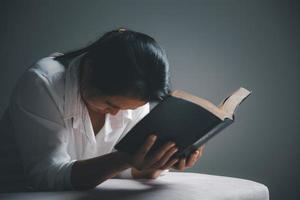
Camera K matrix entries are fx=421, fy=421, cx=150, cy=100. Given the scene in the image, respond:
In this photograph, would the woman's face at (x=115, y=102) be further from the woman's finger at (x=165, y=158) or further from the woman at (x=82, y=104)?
the woman's finger at (x=165, y=158)

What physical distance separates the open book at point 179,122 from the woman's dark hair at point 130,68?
110mm

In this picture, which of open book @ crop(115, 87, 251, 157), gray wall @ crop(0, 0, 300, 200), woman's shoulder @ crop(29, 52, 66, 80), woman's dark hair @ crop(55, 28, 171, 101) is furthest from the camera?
gray wall @ crop(0, 0, 300, 200)

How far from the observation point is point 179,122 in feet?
2.69

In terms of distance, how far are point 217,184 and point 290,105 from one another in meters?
0.92

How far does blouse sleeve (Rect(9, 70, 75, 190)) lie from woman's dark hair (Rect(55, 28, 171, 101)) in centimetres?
12

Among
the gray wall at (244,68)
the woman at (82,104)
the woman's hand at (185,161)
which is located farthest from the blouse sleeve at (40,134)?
the gray wall at (244,68)

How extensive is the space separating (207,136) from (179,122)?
3.8 inches

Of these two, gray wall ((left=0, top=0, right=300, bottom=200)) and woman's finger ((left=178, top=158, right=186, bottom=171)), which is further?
gray wall ((left=0, top=0, right=300, bottom=200))

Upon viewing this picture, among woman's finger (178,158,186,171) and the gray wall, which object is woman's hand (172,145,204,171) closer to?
woman's finger (178,158,186,171)

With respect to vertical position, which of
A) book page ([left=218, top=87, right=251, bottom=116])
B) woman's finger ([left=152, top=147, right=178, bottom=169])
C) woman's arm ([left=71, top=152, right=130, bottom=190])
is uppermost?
book page ([left=218, top=87, right=251, bottom=116])

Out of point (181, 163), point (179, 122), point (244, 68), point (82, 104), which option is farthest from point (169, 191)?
point (244, 68)

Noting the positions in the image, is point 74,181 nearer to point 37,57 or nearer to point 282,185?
point 37,57

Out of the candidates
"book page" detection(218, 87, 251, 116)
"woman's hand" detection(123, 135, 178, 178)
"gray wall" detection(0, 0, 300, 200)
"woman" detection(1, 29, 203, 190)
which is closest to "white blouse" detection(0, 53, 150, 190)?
"woman" detection(1, 29, 203, 190)

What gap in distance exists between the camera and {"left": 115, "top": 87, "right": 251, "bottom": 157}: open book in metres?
0.79
